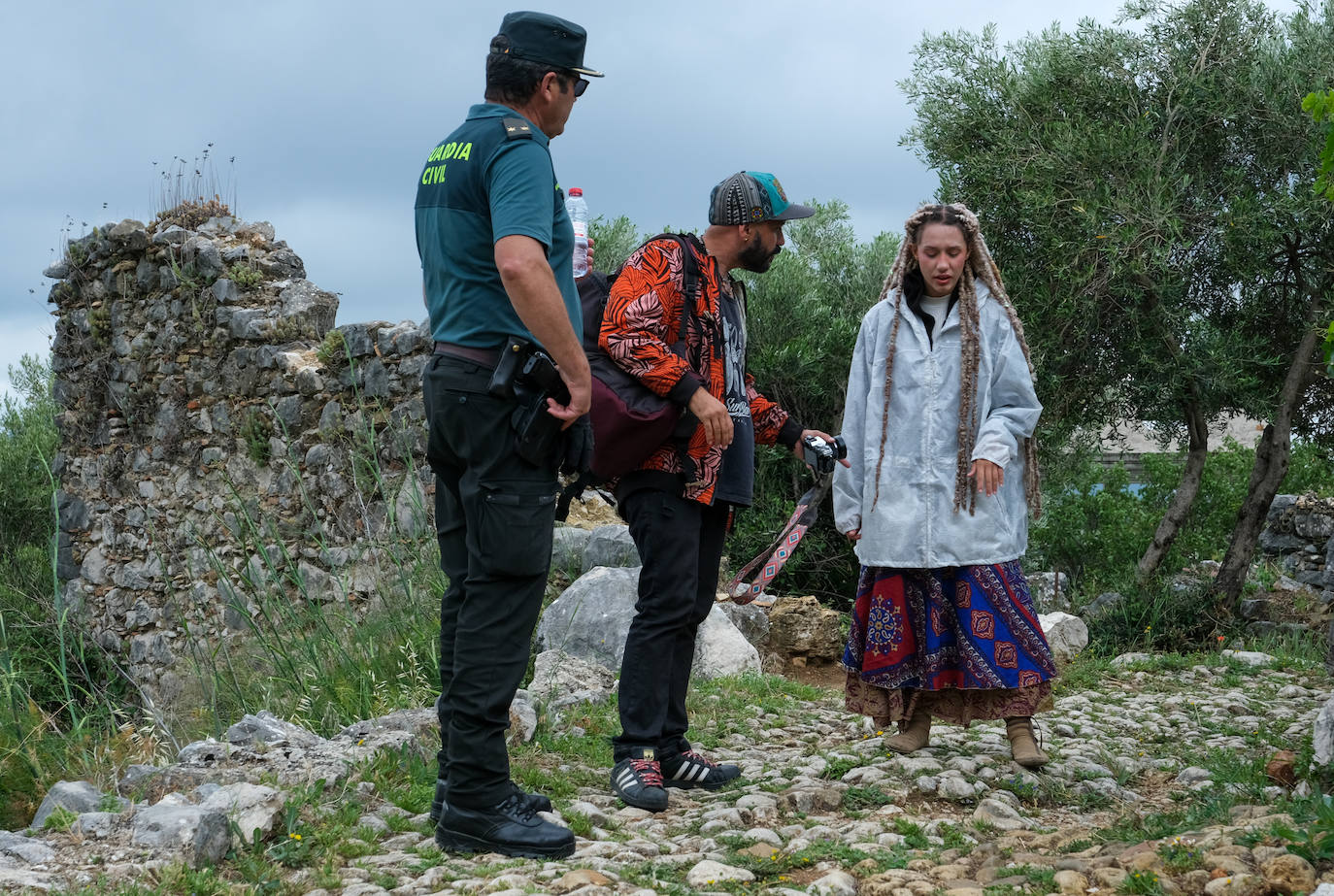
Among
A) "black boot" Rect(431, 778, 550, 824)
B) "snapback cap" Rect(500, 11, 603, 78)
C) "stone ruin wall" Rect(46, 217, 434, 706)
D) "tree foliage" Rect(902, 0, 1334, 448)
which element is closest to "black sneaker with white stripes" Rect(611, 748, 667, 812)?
"black boot" Rect(431, 778, 550, 824)

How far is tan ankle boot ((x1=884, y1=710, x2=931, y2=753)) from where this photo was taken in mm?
4750

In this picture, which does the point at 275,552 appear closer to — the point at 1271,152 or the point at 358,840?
the point at 358,840

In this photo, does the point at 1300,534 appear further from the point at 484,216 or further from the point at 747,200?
the point at 484,216

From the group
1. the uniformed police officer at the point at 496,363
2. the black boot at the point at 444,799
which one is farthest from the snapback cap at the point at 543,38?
the black boot at the point at 444,799

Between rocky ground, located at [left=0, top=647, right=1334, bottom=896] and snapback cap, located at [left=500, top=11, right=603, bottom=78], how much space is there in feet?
7.39

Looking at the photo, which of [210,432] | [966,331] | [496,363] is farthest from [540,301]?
[210,432]

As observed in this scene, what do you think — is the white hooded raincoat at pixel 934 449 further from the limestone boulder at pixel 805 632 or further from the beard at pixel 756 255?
the limestone boulder at pixel 805 632

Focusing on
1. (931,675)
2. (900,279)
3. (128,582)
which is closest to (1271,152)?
(900,279)

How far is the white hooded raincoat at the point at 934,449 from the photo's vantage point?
14.5 ft

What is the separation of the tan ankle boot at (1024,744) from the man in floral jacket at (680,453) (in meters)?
1.24

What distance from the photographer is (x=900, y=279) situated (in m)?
4.72

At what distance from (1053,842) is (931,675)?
104 cm

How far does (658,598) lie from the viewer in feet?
12.9

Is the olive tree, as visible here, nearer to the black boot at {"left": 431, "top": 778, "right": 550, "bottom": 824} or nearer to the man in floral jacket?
the man in floral jacket
